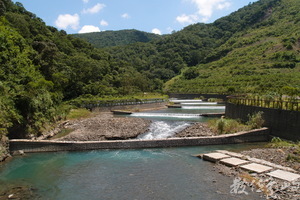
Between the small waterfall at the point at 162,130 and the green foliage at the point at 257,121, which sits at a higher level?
the green foliage at the point at 257,121

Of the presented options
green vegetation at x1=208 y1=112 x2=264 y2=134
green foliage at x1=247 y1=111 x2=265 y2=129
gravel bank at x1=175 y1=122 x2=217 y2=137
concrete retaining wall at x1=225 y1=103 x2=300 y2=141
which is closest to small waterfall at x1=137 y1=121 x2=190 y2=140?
gravel bank at x1=175 y1=122 x2=217 y2=137

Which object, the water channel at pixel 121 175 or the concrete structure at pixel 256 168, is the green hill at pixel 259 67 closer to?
the concrete structure at pixel 256 168

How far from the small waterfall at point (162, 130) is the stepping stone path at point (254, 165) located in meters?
6.96

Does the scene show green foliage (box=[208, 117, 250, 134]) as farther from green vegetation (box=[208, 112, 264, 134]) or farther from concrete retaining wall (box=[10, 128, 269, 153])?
concrete retaining wall (box=[10, 128, 269, 153])

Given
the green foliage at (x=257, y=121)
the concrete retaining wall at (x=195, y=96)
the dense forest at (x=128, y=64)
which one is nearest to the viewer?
the green foliage at (x=257, y=121)

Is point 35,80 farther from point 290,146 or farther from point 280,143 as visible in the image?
point 290,146

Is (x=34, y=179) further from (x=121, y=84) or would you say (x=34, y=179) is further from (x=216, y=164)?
(x=121, y=84)

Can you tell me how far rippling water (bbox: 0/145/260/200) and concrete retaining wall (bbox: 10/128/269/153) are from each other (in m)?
0.62

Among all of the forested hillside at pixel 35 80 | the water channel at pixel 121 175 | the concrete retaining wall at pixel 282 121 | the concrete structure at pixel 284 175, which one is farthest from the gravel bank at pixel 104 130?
the concrete structure at pixel 284 175

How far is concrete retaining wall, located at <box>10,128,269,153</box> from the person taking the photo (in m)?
15.2

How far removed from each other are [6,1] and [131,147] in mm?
56546

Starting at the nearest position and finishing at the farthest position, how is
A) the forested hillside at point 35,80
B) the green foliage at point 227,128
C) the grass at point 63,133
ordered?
the forested hillside at point 35,80 → the green foliage at point 227,128 → the grass at point 63,133

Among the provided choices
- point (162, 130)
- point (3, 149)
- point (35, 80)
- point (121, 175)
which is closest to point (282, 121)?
point (162, 130)

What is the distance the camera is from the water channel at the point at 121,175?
373 inches
